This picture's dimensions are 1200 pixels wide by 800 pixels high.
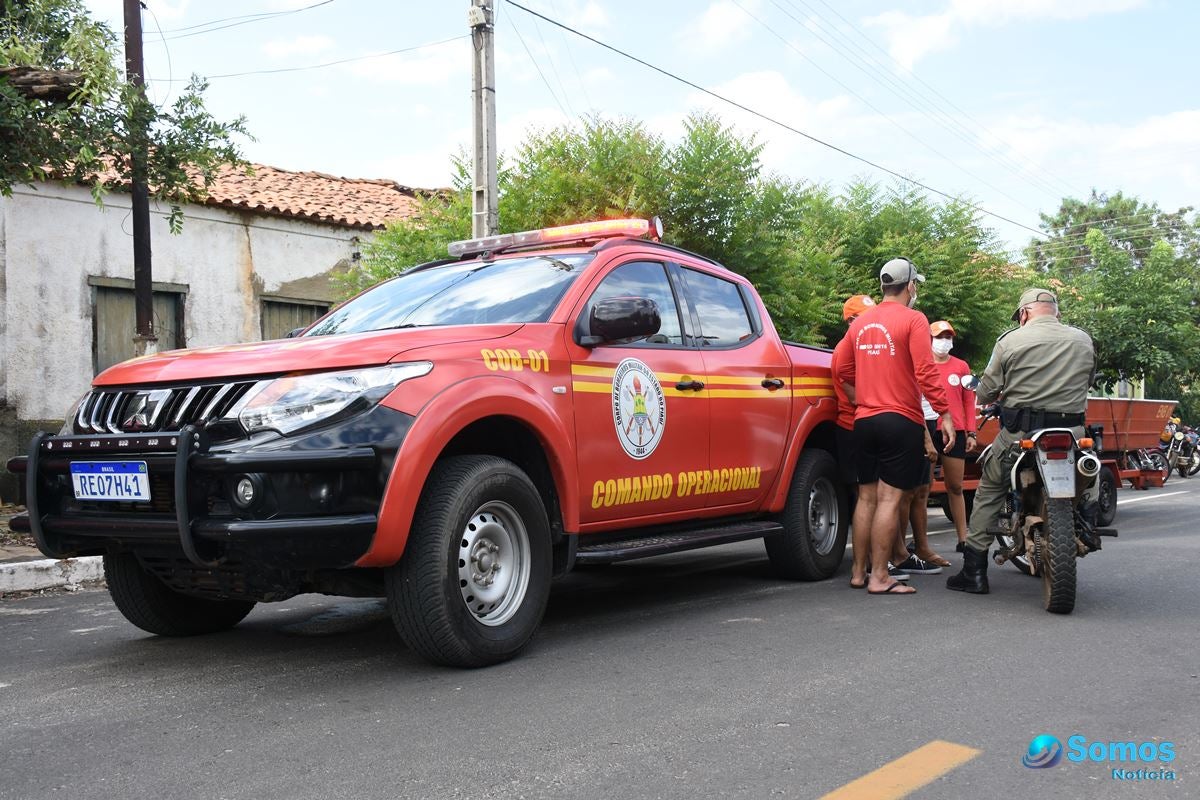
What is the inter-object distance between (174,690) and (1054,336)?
15.7 ft

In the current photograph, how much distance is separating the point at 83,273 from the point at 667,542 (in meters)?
10.9

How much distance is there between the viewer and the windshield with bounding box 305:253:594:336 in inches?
199

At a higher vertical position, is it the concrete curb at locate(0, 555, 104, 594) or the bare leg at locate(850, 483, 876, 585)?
the bare leg at locate(850, 483, 876, 585)

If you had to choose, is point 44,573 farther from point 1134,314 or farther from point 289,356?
point 1134,314

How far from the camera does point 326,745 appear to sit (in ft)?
11.3

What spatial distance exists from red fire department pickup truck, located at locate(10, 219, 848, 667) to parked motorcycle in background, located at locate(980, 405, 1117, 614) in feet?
4.96

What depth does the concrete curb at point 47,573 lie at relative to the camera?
725cm

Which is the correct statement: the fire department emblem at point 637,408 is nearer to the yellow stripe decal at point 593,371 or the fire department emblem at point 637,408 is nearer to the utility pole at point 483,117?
the yellow stripe decal at point 593,371

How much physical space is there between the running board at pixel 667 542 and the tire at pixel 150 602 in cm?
165

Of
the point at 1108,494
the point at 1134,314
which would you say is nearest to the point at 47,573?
the point at 1108,494

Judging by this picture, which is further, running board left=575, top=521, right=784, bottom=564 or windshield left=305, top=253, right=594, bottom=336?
windshield left=305, top=253, right=594, bottom=336

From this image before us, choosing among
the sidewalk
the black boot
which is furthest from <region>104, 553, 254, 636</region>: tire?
the black boot

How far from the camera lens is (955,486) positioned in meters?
8.26

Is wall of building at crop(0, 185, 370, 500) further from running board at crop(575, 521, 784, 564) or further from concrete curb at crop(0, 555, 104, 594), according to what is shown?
running board at crop(575, 521, 784, 564)
